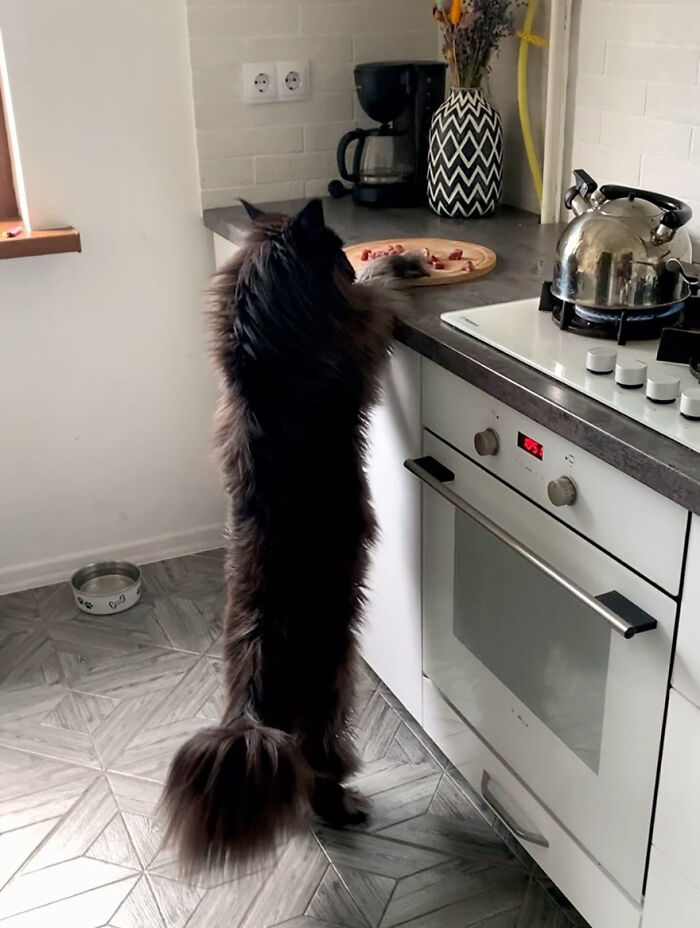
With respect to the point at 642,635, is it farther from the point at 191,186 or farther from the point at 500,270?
the point at 191,186

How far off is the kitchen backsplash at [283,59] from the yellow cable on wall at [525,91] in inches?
15.1

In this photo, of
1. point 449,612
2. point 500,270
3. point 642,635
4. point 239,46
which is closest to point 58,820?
point 449,612

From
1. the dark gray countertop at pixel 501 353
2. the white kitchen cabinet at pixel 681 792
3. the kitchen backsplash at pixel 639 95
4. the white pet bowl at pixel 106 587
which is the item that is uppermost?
the kitchen backsplash at pixel 639 95

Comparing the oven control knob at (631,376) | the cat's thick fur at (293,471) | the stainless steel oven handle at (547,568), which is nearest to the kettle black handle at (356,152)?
the cat's thick fur at (293,471)

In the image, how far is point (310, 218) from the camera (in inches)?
56.9

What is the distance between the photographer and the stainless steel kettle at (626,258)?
1388mm

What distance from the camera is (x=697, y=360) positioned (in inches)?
50.4

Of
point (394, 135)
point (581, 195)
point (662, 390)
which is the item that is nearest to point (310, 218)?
point (581, 195)

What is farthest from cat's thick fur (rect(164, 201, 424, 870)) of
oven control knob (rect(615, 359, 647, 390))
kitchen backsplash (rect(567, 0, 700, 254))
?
kitchen backsplash (rect(567, 0, 700, 254))

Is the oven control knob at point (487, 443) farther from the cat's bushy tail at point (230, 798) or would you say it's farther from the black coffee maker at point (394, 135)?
the black coffee maker at point (394, 135)

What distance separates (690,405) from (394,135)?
53.7 inches

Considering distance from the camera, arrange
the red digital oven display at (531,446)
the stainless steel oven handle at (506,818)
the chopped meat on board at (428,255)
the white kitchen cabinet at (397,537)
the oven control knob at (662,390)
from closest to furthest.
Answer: the oven control knob at (662,390), the red digital oven display at (531,446), the stainless steel oven handle at (506,818), the white kitchen cabinet at (397,537), the chopped meat on board at (428,255)

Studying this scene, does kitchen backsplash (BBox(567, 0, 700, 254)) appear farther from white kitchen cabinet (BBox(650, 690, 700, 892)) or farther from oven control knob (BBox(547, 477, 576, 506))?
white kitchen cabinet (BBox(650, 690, 700, 892))

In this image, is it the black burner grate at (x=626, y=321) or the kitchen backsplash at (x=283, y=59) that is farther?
the kitchen backsplash at (x=283, y=59)
